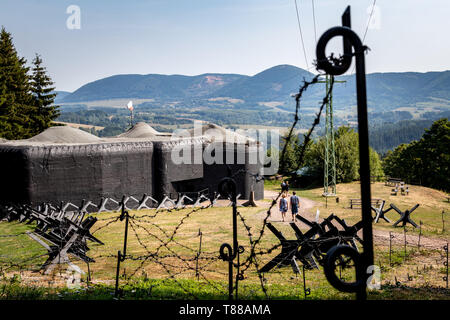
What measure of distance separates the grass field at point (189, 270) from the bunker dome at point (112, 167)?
2948 mm

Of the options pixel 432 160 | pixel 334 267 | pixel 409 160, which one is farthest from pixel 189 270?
pixel 409 160

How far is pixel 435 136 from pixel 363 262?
54612mm

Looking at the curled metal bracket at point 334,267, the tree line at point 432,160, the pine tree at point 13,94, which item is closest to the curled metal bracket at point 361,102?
the curled metal bracket at point 334,267

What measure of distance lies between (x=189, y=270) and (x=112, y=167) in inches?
592

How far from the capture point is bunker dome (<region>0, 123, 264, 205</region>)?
21.3 metres

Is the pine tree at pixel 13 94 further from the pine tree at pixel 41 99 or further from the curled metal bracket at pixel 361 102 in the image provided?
the curled metal bracket at pixel 361 102

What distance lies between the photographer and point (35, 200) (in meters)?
21.1

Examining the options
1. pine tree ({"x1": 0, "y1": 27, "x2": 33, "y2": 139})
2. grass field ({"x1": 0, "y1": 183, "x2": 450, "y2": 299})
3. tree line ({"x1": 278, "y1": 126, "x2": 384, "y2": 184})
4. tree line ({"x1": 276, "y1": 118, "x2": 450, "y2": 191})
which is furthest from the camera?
tree line ({"x1": 276, "y1": 118, "x2": 450, "y2": 191})

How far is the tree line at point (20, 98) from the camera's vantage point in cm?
4116

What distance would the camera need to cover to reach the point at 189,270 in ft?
33.9

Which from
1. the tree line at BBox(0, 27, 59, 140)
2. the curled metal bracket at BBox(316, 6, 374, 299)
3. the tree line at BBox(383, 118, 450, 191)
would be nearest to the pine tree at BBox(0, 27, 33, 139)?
the tree line at BBox(0, 27, 59, 140)

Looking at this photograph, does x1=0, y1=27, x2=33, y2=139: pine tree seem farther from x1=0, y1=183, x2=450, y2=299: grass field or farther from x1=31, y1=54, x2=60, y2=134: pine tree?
x1=0, y1=183, x2=450, y2=299: grass field

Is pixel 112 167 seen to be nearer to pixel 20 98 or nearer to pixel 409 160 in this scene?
pixel 20 98
